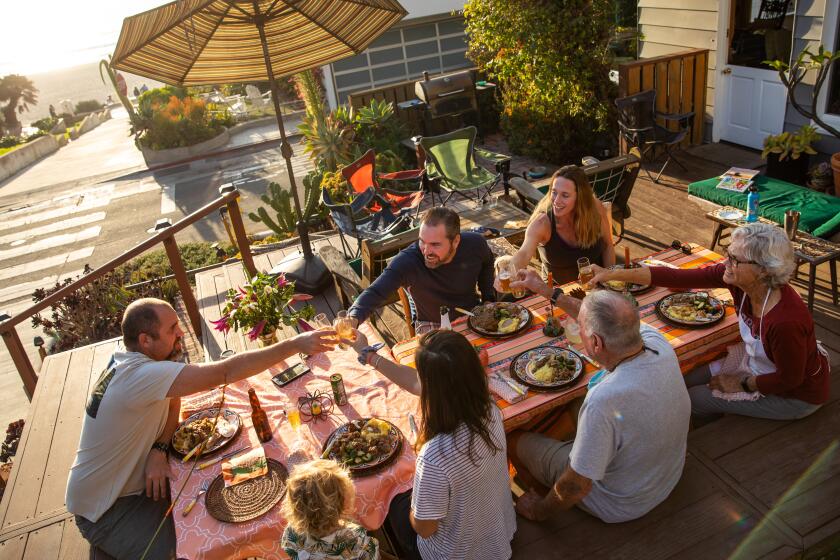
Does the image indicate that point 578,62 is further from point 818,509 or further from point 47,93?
point 47,93

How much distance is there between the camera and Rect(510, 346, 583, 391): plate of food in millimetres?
2928

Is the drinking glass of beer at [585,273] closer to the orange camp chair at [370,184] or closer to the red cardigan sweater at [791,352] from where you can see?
the red cardigan sweater at [791,352]

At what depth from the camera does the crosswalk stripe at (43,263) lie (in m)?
12.1

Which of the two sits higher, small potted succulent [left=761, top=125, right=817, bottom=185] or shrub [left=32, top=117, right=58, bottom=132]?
shrub [left=32, top=117, right=58, bottom=132]

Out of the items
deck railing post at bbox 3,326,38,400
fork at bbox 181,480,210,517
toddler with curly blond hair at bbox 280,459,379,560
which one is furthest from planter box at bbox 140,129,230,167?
toddler with curly blond hair at bbox 280,459,379,560

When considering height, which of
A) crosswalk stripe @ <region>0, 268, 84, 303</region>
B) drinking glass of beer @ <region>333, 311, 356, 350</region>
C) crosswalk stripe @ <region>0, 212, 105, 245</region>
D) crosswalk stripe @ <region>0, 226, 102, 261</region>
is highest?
drinking glass of beer @ <region>333, 311, 356, 350</region>

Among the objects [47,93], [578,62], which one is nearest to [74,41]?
[47,93]

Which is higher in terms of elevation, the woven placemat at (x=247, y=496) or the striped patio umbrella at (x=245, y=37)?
the striped patio umbrella at (x=245, y=37)

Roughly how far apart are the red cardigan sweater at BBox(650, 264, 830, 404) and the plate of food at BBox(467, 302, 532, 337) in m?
1.16

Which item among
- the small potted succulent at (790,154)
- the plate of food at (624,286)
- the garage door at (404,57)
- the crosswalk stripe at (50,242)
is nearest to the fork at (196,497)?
the plate of food at (624,286)

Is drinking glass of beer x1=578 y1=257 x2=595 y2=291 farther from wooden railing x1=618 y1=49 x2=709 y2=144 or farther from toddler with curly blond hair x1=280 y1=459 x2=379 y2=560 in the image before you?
wooden railing x1=618 y1=49 x2=709 y2=144

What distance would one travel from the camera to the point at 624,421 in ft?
7.36

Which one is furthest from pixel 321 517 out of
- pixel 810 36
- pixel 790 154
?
pixel 810 36

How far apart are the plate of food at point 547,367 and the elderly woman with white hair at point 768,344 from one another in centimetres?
78
